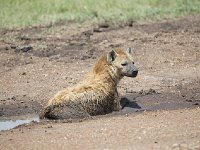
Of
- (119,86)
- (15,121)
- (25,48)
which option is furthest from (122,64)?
(25,48)

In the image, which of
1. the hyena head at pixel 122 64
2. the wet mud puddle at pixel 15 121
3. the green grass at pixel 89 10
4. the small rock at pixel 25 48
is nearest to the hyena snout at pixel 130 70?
the hyena head at pixel 122 64

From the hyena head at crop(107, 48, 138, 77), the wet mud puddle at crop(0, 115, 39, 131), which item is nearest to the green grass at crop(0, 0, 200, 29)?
the hyena head at crop(107, 48, 138, 77)

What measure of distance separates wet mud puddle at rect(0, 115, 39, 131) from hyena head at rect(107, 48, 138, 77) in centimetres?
131

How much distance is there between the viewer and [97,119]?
888cm

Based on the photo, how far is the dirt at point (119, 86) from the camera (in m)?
7.68

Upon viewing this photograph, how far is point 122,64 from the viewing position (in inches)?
381

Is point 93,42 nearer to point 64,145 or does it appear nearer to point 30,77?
point 30,77

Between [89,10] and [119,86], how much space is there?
224 inches

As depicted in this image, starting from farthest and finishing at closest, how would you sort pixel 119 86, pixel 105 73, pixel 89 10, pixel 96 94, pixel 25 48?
pixel 89 10, pixel 25 48, pixel 119 86, pixel 105 73, pixel 96 94

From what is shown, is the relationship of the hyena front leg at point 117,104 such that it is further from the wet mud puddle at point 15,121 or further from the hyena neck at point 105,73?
the wet mud puddle at point 15,121

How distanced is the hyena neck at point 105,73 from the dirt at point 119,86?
0.43 m

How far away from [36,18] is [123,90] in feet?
18.8

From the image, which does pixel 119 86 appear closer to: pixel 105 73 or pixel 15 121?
pixel 105 73

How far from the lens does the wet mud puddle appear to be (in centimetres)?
920
